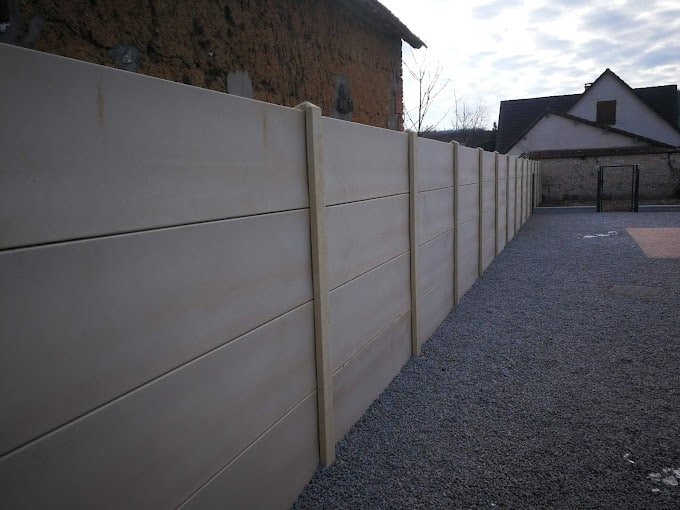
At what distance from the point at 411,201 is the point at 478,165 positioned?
324 centimetres

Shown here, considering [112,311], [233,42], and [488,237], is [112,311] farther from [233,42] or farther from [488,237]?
[488,237]

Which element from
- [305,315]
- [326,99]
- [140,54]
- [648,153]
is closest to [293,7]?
[326,99]

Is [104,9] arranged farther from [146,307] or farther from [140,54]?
[146,307]

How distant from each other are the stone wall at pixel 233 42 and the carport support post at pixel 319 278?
160 cm

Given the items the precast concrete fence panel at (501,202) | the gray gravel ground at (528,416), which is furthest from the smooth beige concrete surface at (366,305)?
the precast concrete fence panel at (501,202)

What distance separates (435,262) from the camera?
4613 millimetres

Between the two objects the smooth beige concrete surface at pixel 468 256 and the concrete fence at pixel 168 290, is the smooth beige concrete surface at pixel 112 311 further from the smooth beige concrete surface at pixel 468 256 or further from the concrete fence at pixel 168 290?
the smooth beige concrete surface at pixel 468 256

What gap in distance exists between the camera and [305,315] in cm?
228

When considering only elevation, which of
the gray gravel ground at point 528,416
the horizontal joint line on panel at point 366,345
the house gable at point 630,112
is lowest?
the gray gravel ground at point 528,416

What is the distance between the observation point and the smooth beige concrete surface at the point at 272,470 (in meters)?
1.67

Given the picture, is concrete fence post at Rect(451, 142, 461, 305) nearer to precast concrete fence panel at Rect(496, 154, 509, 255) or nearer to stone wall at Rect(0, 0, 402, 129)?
stone wall at Rect(0, 0, 402, 129)

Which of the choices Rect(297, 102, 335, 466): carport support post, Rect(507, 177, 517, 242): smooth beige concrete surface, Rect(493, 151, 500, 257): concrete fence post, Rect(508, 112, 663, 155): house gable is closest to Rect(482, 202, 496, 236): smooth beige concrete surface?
Rect(493, 151, 500, 257): concrete fence post

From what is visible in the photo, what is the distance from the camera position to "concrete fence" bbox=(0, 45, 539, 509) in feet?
3.42

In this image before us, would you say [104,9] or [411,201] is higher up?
[104,9]
